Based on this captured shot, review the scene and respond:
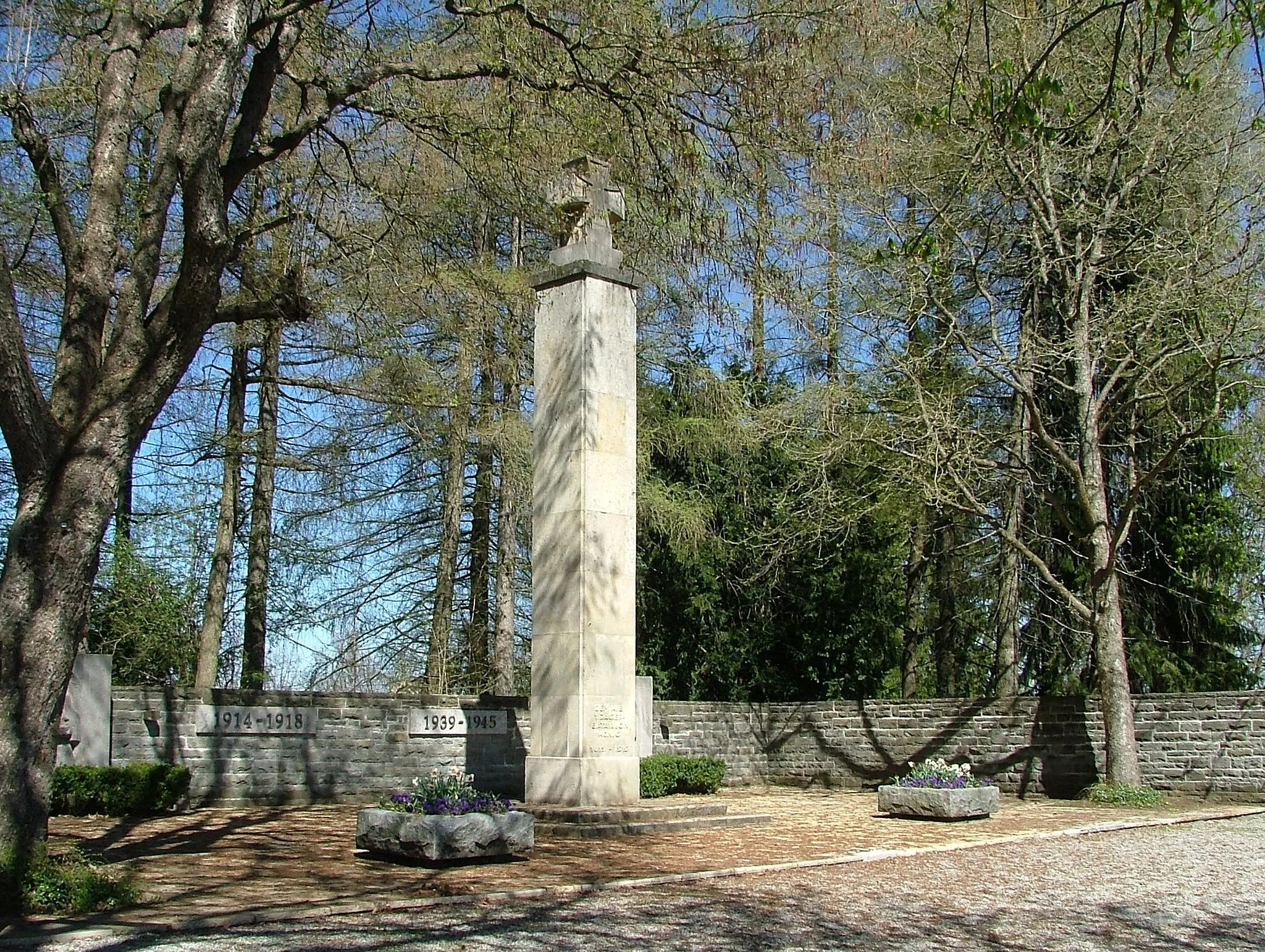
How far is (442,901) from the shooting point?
23.7 feet

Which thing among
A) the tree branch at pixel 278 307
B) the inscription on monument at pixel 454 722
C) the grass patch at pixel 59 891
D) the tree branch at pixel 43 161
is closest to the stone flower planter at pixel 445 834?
the grass patch at pixel 59 891

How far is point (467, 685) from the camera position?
20.5 meters

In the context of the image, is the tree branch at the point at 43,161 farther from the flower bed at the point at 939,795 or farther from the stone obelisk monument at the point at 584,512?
the flower bed at the point at 939,795

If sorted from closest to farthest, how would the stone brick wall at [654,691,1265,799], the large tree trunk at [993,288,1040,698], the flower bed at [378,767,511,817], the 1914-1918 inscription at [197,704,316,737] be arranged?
the flower bed at [378,767,511,817]
the 1914-1918 inscription at [197,704,316,737]
the stone brick wall at [654,691,1265,799]
the large tree trunk at [993,288,1040,698]

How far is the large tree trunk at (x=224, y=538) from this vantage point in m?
17.8

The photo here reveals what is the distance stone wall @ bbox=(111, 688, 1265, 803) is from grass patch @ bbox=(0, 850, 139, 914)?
648 centimetres

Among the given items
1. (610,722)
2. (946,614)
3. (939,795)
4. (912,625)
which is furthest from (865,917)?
(912,625)

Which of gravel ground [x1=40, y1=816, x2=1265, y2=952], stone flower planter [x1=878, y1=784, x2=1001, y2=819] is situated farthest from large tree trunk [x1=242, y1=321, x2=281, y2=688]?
gravel ground [x1=40, y1=816, x2=1265, y2=952]

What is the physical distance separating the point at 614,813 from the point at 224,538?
943 cm

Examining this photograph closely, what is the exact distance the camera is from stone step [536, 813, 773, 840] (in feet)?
36.4

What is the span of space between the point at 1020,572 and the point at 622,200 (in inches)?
460

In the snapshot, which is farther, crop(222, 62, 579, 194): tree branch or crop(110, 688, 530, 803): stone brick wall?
crop(110, 688, 530, 803): stone brick wall

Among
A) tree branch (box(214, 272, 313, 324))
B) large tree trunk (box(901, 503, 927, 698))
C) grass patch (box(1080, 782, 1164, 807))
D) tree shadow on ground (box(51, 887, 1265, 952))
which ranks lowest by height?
grass patch (box(1080, 782, 1164, 807))

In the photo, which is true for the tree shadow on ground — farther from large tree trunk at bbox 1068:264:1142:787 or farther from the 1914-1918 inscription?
large tree trunk at bbox 1068:264:1142:787
